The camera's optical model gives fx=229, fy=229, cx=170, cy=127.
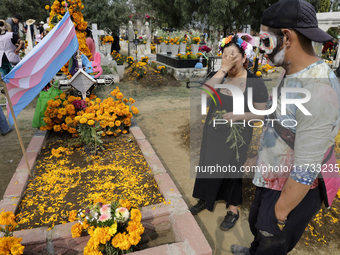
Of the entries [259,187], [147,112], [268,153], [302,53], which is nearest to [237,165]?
[259,187]

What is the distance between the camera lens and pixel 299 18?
1069mm

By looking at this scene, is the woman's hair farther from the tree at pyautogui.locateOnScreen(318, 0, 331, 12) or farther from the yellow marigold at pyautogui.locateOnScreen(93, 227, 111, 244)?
the tree at pyautogui.locateOnScreen(318, 0, 331, 12)

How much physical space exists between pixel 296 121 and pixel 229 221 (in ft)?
6.13

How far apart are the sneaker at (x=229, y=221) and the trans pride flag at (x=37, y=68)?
271 cm

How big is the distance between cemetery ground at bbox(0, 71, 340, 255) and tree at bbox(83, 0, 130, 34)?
5951 millimetres

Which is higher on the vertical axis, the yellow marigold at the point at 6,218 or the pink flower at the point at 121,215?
the yellow marigold at the point at 6,218

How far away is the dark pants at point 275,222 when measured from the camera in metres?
1.34

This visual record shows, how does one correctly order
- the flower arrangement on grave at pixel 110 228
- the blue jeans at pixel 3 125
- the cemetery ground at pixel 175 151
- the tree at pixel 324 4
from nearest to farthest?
1. the flower arrangement on grave at pixel 110 228
2. the cemetery ground at pixel 175 151
3. the blue jeans at pixel 3 125
4. the tree at pixel 324 4

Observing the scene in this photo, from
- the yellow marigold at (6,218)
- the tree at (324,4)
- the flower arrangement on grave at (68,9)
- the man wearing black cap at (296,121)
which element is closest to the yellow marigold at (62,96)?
the flower arrangement on grave at (68,9)

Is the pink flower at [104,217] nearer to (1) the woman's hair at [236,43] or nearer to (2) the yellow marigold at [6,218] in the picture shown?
(2) the yellow marigold at [6,218]

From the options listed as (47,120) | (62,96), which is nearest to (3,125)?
(47,120)

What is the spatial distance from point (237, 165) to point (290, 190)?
1.24 m

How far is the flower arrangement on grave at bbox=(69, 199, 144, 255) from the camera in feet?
5.61

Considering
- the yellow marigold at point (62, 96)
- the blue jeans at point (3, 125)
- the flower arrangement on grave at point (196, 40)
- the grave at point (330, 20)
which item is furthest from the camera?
the grave at point (330, 20)
